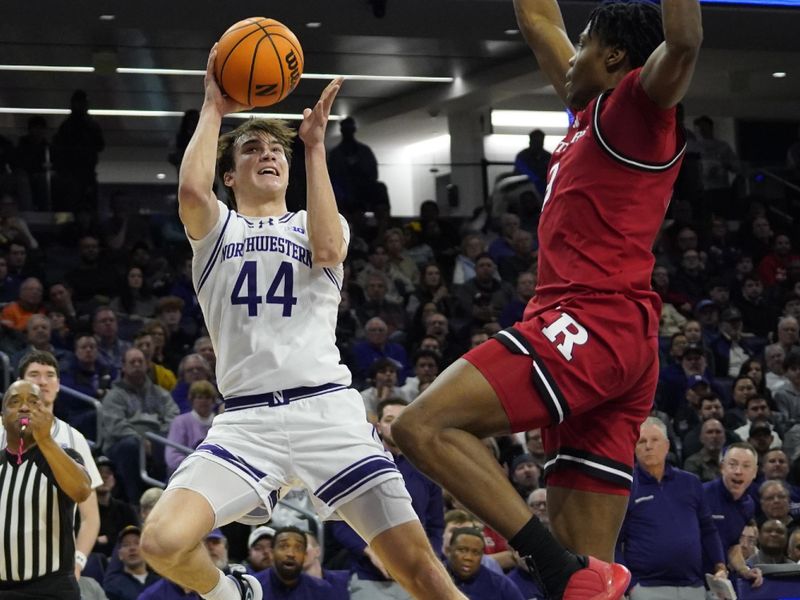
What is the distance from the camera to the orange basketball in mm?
5469

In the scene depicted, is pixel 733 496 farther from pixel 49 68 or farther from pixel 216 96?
pixel 49 68

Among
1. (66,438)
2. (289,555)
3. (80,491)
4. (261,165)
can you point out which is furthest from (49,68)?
(261,165)

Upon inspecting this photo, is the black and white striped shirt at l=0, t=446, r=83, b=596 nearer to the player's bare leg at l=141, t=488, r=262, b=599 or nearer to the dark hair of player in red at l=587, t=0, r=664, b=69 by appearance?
the player's bare leg at l=141, t=488, r=262, b=599

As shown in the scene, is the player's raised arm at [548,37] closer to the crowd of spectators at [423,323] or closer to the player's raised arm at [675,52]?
the player's raised arm at [675,52]

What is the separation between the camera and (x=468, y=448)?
14.2 feet

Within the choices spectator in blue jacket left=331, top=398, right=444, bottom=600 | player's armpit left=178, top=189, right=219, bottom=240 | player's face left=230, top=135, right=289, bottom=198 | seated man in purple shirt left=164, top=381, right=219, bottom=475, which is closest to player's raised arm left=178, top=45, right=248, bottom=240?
player's armpit left=178, top=189, right=219, bottom=240

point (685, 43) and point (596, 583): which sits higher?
point (685, 43)

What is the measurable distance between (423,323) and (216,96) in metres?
9.03

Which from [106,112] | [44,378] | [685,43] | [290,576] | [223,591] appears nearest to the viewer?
[685,43]

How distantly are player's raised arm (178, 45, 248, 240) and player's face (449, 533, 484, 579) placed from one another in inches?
169

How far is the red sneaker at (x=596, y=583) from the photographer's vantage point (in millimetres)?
4156

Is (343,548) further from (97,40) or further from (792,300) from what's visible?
(97,40)

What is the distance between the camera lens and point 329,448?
515 cm

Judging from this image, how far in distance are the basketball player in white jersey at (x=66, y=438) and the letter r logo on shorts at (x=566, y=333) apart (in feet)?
13.5
